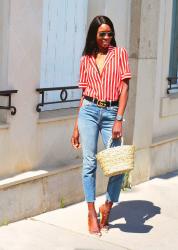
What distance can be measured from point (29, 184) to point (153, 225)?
131cm

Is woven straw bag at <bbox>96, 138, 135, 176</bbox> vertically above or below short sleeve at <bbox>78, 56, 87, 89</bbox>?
below

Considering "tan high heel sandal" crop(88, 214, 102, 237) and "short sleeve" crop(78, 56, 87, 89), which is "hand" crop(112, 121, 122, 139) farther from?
"tan high heel sandal" crop(88, 214, 102, 237)

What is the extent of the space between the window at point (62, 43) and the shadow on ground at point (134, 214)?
1349 mm

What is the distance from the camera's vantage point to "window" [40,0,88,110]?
21.0 ft

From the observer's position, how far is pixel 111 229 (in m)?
5.65

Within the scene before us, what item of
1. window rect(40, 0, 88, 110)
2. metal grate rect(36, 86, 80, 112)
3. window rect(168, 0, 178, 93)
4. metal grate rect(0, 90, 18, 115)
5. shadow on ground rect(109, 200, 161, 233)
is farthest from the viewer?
window rect(168, 0, 178, 93)

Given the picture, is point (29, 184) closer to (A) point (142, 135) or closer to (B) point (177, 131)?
(A) point (142, 135)

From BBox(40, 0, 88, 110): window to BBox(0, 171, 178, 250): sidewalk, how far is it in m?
1.35

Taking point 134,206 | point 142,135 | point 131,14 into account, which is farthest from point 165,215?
point 131,14

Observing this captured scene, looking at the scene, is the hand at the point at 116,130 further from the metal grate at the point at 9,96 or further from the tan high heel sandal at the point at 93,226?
the metal grate at the point at 9,96

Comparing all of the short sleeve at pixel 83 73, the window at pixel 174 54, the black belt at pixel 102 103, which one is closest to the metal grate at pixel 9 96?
the short sleeve at pixel 83 73

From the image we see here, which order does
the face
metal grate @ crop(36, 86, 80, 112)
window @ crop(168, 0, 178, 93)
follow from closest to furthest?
the face < metal grate @ crop(36, 86, 80, 112) < window @ crop(168, 0, 178, 93)

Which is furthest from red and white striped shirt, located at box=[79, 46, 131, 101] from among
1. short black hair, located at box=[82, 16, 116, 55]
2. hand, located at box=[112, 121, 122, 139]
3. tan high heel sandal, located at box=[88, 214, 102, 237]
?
tan high heel sandal, located at box=[88, 214, 102, 237]

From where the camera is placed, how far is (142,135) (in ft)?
24.4
